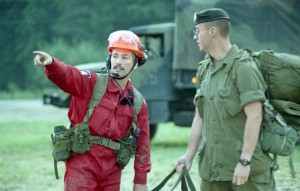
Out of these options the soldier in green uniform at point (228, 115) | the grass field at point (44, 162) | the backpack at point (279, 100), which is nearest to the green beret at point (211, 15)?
the soldier in green uniform at point (228, 115)

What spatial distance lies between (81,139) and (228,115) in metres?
0.98

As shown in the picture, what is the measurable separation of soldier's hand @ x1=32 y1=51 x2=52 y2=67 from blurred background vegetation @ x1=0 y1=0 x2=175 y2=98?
31.5 m

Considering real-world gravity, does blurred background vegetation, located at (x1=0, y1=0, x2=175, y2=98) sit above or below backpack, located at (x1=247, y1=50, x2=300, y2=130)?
below

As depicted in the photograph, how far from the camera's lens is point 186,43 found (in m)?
14.3

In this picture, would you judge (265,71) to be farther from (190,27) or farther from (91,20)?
(91,20)

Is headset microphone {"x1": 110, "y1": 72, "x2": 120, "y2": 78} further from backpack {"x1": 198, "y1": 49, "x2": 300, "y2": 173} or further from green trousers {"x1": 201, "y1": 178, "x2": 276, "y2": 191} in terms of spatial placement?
green trousers {"x1": 201, "y1": 178, "x2": 276, "y2": 191}

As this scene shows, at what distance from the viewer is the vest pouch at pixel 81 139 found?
4.62 metres

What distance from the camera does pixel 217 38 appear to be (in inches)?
173

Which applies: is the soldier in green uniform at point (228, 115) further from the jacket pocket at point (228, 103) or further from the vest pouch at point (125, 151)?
the vest pouch at point (125, 151)

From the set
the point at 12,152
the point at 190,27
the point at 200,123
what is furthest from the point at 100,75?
the point at 190,27

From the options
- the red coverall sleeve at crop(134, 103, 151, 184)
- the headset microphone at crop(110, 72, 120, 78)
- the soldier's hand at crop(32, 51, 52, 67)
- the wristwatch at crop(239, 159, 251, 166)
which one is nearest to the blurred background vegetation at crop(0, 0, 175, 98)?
the red coverall sleeve at crop(134, 103, 151, 184)

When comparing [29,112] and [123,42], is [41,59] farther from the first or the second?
[29,112]

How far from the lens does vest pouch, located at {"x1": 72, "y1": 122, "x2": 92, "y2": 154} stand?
462 centimetres

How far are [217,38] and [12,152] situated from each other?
944 centimetres
